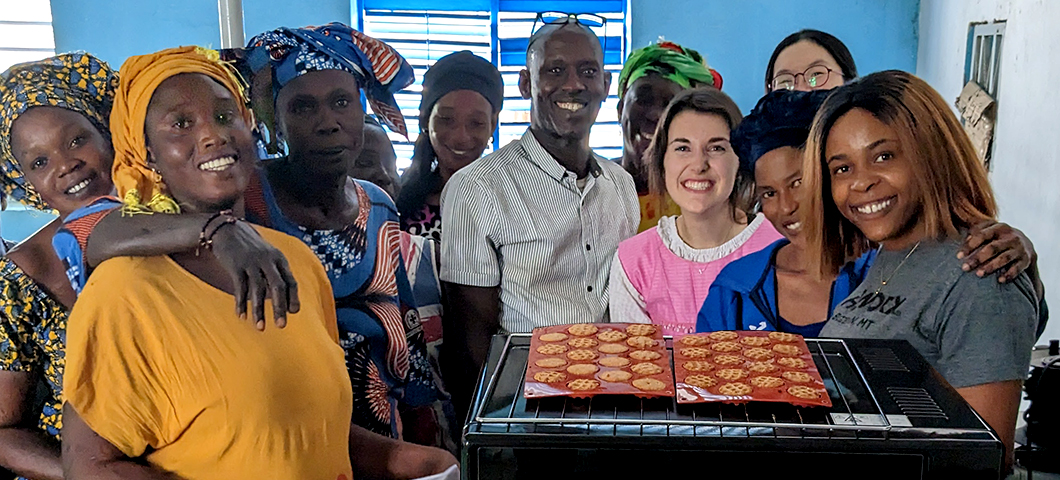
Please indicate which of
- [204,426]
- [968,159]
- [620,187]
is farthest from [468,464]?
[620,187]

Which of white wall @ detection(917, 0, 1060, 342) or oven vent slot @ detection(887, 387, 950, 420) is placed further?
white wall @ detection(917, 0, 1060, 342)

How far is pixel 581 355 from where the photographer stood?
106 centimetres

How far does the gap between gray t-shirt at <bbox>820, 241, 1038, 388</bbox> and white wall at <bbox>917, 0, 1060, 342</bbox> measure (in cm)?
163

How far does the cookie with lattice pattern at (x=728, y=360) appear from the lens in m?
1.04

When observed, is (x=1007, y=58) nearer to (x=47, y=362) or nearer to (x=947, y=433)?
(x=947, y=433)

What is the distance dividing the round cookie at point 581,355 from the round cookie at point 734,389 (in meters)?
0.20

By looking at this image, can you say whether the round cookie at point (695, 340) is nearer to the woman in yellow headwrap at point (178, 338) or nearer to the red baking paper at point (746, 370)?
the red baking paper at point (746, 370)

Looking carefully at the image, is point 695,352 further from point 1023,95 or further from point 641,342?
point 1023,95

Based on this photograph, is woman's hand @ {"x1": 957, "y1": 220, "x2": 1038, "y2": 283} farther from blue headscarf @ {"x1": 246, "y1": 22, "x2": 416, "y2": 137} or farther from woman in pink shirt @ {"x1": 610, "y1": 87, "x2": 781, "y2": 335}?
blue headscarf @ {"x1": 246, "y1": 22, "x2": 416, "y2": 137}

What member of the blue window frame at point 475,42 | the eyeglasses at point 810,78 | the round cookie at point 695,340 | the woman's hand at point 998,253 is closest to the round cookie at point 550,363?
the round cookie at point 695,340

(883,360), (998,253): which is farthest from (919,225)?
(883,360)

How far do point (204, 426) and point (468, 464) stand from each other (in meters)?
0.65

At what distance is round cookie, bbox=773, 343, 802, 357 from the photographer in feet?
3.51

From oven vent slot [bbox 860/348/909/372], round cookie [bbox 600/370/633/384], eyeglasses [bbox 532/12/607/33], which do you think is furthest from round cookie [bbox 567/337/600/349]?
eyeglasses [bbox 532/12/607/33]
